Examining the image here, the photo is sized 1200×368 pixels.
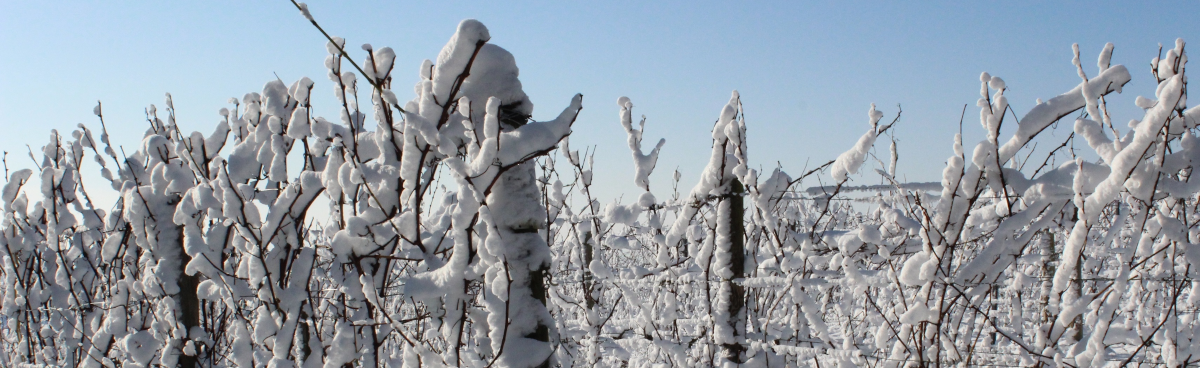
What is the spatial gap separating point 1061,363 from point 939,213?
0.72m

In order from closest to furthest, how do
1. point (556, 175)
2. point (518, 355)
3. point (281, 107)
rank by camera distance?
1. point (518, 355)
2. point (281, 107)
3. point (556, 175)

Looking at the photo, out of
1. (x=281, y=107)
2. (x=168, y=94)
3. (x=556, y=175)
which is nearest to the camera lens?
(x=281, y=107)

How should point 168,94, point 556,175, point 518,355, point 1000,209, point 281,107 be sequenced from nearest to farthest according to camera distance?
1. point 518,355
2. point 1000,209
3. point 281,107
4. point 168,94
5. point 556,175

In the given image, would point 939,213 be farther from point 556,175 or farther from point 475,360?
point 556,175

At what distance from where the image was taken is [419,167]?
1.93 m

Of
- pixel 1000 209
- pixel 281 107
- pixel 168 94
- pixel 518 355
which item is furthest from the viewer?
pixel 168 94

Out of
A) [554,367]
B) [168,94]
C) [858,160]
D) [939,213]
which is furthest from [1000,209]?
[168,94]

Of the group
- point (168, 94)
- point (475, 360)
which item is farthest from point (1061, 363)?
point (168, 94)

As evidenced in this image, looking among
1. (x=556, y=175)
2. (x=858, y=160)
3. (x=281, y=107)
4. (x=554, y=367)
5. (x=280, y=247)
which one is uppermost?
(x=556, y=175)

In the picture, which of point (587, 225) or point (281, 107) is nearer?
point (281, 107)

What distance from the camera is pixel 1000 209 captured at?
2.22 m

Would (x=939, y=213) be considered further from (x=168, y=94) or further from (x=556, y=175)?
(x=168, y=94)

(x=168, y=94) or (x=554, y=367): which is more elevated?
(x=168, y=94)

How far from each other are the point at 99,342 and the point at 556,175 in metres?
3.35
